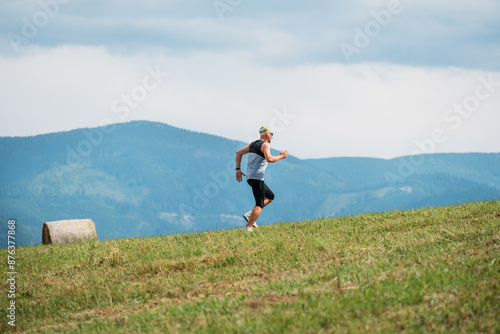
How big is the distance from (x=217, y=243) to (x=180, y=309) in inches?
220

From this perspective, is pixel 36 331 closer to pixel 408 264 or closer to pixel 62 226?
pixel 408 264

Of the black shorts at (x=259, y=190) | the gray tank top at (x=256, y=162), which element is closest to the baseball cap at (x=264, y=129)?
the gray tank top at (x=256, y=162)

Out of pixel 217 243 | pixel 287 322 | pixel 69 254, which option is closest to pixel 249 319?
pixel 287 322

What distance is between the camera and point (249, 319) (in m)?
7.01

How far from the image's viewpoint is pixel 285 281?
902 cm

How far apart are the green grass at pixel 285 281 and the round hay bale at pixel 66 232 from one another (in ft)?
21.3

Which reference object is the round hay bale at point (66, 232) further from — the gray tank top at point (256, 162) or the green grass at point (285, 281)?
the gray tank top at point (256, 162)

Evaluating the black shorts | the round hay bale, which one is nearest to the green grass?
the black shorts

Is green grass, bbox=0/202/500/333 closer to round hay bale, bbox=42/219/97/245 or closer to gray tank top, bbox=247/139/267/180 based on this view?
gray tank top, bbox=247/139/267/180

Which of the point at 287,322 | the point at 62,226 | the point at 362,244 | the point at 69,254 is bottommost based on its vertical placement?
the point at 287,322

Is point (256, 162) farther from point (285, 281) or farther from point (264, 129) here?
point (285, 281)

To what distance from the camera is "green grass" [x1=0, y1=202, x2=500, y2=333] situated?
6.88 meters

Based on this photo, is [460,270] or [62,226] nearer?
[460,270]

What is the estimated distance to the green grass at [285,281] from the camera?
6875 mm
